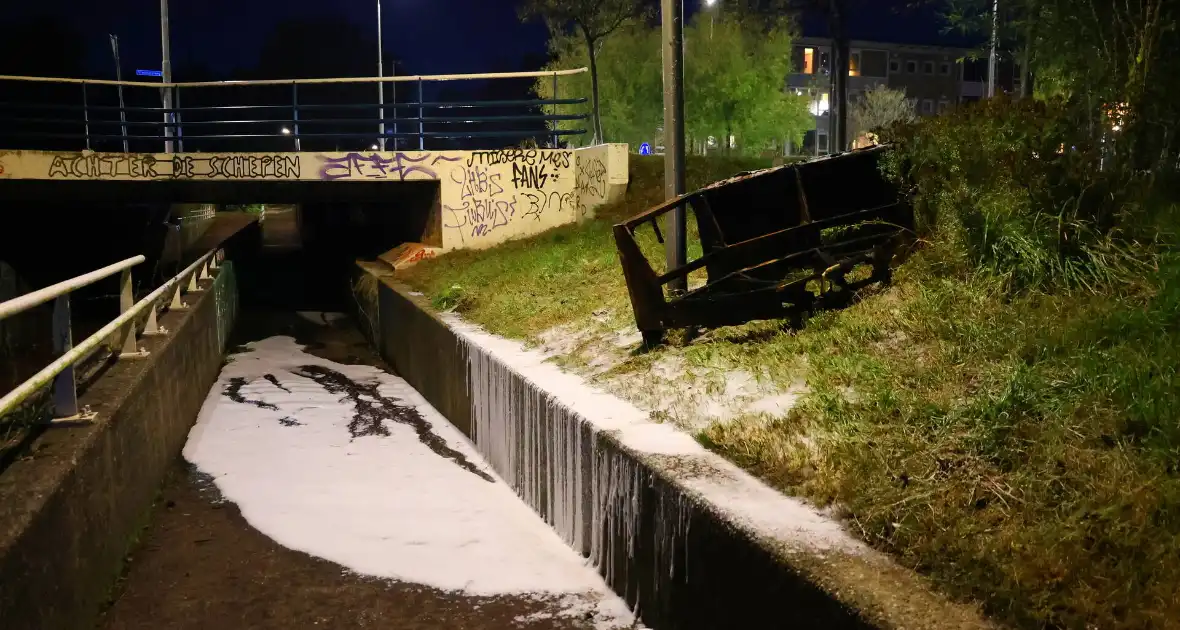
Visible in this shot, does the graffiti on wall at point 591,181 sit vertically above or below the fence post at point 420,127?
below

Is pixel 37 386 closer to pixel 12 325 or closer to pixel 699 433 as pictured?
pixel 699 433

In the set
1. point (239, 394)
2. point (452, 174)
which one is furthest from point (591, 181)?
point (239, 394)

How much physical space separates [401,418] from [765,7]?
83.9 ft

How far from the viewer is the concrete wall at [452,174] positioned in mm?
15984

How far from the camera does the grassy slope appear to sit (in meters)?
2.95

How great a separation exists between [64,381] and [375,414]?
5.77 meters

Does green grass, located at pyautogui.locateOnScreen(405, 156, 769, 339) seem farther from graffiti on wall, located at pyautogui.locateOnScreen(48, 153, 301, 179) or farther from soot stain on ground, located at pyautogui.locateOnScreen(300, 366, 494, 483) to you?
graffiti on wall, located at pyautogui.locateOnScreen(48, 153, 301, 179)

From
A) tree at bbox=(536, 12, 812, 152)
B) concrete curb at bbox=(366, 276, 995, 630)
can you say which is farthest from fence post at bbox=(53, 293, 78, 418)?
tree at bbox=(536, 12, 812, 152)

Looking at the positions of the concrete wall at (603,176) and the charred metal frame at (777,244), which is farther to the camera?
the concrete wall at (603,176)

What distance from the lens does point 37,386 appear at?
416 centimetres

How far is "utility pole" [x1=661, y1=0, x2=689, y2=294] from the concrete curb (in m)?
1.71

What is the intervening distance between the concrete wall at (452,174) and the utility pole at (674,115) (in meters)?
7.38

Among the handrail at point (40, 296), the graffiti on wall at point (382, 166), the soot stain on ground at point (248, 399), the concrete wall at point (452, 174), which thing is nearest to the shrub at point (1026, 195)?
the handrail at point (40, 296)

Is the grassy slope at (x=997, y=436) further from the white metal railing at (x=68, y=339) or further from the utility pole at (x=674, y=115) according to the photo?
the white metal railing at (x=68, y=339)
